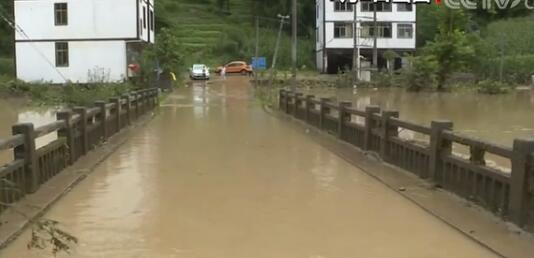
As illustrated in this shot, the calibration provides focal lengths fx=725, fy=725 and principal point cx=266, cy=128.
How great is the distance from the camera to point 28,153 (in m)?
9.36

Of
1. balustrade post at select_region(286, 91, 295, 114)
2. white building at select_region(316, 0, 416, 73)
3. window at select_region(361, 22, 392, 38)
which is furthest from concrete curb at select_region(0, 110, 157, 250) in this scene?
window at select_region(361, 22, 392, 38)

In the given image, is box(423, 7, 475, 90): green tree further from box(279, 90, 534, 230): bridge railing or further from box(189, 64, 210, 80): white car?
box(279, 90, 534, 230): bridge railing

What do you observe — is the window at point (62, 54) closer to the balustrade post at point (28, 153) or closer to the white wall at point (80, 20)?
the white wall at point (80, 20)

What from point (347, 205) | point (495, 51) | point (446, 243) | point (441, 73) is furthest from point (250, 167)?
point (495, 51)

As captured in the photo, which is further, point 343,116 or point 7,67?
point 7,67

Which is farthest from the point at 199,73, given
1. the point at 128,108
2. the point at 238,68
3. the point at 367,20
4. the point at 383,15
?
the point at 128,108

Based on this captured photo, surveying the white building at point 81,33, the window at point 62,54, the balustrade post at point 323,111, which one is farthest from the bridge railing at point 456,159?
the window at point 62,54

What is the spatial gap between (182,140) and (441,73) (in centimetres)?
3602

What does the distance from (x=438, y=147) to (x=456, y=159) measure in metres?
0.59

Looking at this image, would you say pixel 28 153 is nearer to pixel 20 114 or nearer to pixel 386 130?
pixel 386 130

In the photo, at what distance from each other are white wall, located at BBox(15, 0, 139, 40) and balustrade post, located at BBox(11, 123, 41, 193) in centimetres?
3634

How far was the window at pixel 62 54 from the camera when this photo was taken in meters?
45.5

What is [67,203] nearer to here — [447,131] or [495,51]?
[447,131]

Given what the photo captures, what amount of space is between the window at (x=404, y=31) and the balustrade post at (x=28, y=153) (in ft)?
197
